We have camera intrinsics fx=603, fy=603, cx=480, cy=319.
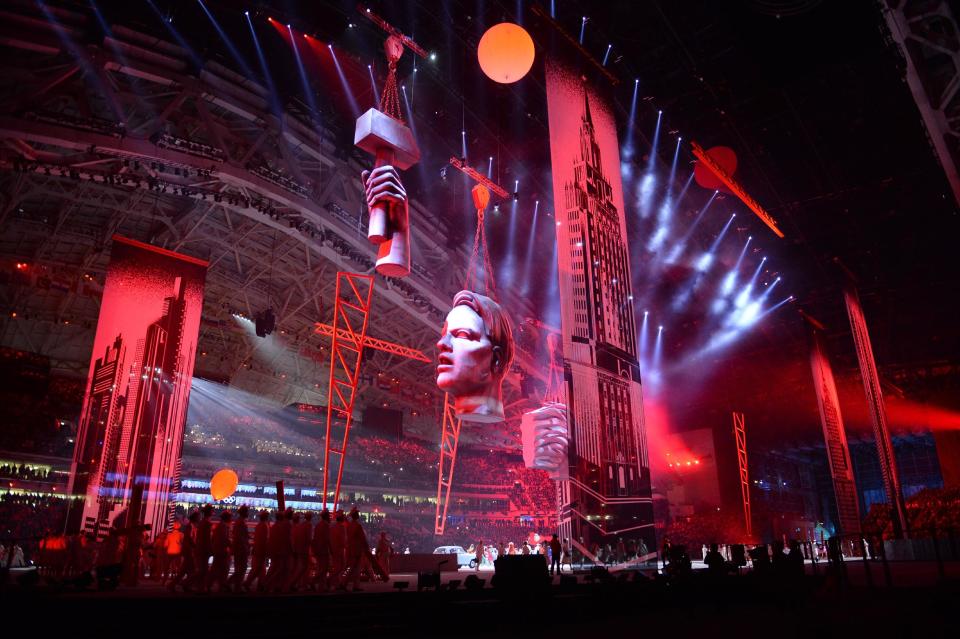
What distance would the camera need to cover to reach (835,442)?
1584cm

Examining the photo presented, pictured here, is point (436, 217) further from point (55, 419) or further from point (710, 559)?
point (55, 419)

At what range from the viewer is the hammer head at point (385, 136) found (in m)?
7.53

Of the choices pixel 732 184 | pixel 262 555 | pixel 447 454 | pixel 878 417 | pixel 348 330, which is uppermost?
pixel 732 184

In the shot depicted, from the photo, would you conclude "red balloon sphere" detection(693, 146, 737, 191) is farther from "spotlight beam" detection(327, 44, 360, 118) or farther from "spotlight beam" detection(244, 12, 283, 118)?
"spotlight beam" detection(244, 12, 283, 118)

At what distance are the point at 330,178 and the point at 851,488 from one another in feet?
52.1

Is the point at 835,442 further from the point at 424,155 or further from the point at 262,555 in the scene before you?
the point at 262,555

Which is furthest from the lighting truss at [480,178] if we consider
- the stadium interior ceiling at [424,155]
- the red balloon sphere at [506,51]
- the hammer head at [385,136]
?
the hammer head at [385,136]

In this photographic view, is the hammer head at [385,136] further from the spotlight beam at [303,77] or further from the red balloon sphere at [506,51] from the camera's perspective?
the spotlight beam at [303,77]

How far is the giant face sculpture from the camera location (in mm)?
7602

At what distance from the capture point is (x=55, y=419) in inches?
781

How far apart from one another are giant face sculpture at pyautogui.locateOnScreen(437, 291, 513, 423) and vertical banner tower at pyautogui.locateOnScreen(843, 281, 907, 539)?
476 inches

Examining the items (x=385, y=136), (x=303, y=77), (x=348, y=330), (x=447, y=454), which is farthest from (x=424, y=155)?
(x=447, y=454)

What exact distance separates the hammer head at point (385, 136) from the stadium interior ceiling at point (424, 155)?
4.50m

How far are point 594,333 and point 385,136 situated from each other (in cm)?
403
